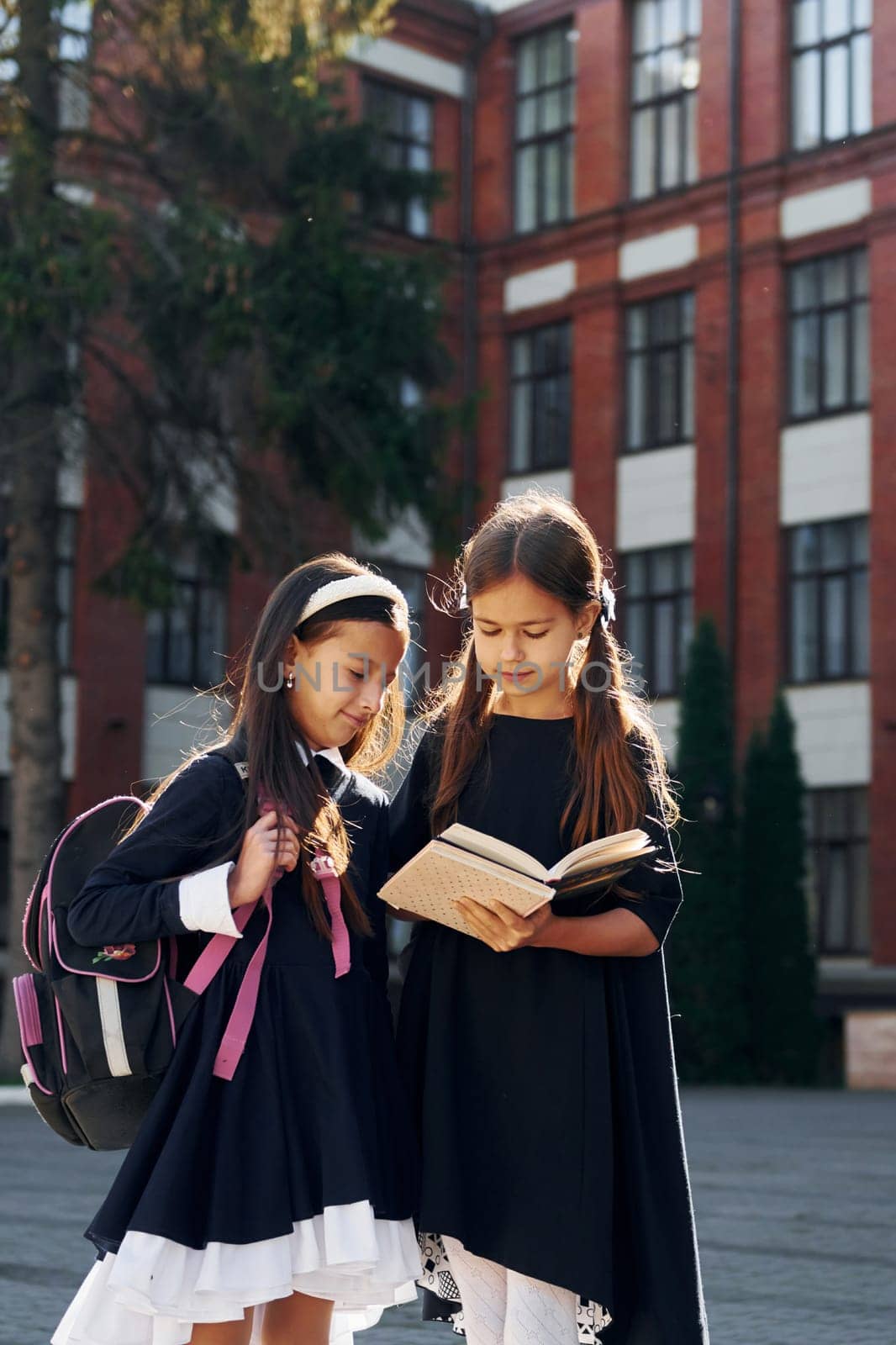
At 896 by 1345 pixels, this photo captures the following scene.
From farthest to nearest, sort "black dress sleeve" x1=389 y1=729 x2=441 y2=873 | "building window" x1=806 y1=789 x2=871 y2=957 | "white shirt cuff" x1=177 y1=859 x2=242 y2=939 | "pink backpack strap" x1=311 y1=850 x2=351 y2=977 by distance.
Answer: "building window" x1=806 y1=789 x2=871 y2=957 → "black dress sleeve" x1=389 y1=729 x2=441 y2=873 → "pink backpack strap" x1=311 y1=850 x2=351 y2=977 → "white shirt cuff" x1=177 y1=859 x2=242 y2=939

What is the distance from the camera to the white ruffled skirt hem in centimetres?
314

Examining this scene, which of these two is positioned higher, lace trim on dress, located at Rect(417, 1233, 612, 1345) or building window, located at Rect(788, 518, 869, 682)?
building window, located at Rect(788, 518, 869, 682)

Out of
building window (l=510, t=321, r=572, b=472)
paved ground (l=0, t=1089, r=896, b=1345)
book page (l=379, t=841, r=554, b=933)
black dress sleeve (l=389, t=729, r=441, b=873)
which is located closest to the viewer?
book page (l=379, t=841, r=554, b=933)

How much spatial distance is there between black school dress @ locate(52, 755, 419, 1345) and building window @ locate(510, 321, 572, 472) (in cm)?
2503

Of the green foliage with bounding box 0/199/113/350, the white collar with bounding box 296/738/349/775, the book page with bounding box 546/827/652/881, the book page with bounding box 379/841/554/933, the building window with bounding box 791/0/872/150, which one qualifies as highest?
the building window with bounding box 791/0/872/150

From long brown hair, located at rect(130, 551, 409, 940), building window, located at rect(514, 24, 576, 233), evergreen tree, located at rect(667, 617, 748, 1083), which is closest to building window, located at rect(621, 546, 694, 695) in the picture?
evergreen tree, located at rect(667, 617, 748, 1083)

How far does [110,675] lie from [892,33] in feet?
41.1

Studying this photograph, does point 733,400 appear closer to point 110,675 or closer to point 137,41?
point 110,675

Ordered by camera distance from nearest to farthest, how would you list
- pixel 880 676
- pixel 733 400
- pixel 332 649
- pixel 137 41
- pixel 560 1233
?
1. pixel 560 1233
2. pixel 332 649
3. pixel 137 41
4. pixel 880 676
5. pixel 733 400

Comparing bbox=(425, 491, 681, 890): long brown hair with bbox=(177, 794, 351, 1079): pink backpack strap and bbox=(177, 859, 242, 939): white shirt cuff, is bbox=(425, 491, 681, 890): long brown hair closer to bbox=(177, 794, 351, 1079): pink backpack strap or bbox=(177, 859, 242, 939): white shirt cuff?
bbox=(177, 794, 351, 1079): pink backpack strap

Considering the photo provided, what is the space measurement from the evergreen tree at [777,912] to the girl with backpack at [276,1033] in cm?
2092

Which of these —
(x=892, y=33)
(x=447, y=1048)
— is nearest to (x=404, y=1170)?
(x=447, y=1048)

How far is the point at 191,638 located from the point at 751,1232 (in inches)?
740

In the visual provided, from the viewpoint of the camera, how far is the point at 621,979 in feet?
11.2
